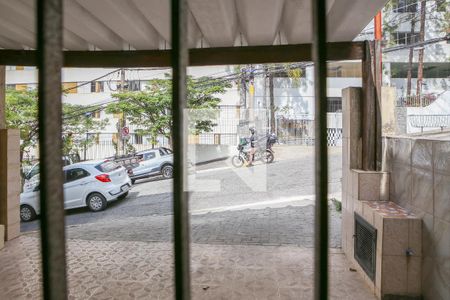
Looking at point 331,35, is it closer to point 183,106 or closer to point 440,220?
point 440,220

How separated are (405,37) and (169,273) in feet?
67.7

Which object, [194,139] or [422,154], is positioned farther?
[194,139]

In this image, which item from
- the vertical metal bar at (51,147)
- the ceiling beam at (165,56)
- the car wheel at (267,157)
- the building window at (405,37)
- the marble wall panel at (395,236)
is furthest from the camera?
the building window at (405,37)

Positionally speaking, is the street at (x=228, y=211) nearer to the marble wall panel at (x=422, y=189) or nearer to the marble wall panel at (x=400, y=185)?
the marble wall panel at (x=400, y=185)

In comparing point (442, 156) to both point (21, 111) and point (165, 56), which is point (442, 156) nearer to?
point (165, 56)

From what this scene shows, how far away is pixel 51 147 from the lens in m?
0.71

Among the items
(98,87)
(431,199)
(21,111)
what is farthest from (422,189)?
(98,87)

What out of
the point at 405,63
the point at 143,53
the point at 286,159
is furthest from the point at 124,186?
the point at 405,63

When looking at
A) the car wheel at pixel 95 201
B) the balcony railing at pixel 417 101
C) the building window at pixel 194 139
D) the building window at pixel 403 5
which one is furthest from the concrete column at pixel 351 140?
the building window at pixel 403 5

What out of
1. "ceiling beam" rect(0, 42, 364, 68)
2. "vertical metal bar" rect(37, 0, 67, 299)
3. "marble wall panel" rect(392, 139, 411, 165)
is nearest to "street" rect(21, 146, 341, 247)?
"marble wall panel" rect(392, 139, 411, 165)

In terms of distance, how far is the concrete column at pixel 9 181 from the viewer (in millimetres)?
5355

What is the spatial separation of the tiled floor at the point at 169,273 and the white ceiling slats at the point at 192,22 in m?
2.98

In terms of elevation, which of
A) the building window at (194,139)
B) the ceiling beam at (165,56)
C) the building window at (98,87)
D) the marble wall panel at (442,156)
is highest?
the building window at (98,87)

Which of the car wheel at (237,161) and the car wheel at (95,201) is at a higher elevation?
the car wheel at (237,161)
